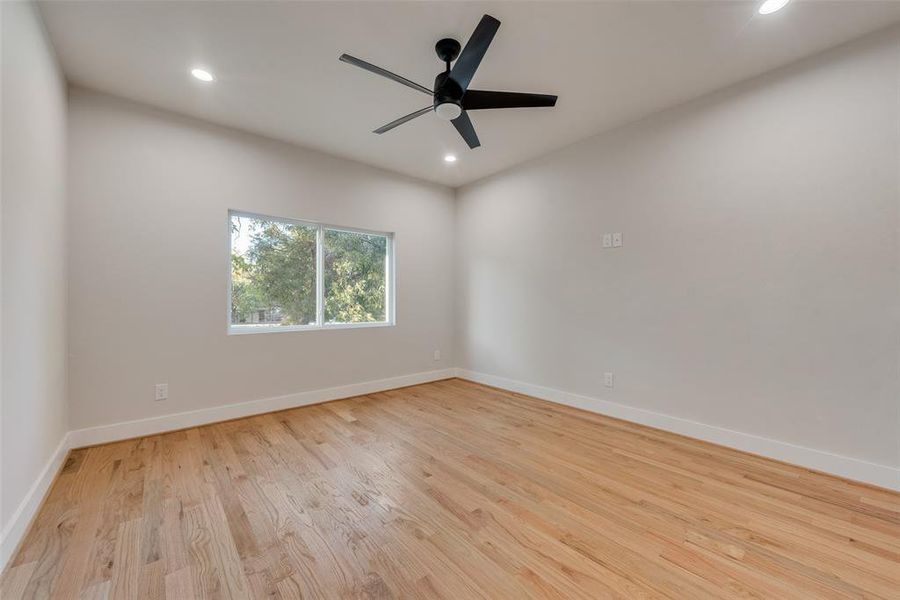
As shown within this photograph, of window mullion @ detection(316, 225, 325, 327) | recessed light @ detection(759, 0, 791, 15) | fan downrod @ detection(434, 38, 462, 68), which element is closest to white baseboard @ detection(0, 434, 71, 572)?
window mullion @ detection(316, 225, 325, 327)

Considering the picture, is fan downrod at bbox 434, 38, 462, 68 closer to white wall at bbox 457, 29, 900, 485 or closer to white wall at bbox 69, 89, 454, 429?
white wall at bbox 457, 29, 900, 485

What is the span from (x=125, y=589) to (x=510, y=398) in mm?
3046

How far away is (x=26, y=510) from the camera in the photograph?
161 cm

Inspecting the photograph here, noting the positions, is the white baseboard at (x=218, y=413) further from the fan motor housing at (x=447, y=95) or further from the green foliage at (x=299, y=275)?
the fan motor housing at (x=447, y=95)

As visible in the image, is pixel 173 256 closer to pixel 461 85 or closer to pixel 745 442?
pixel 461 85

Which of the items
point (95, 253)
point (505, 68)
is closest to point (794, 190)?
point (505, 68)

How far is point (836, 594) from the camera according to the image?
1264mm

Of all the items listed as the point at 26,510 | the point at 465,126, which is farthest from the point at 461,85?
the point at 26,510

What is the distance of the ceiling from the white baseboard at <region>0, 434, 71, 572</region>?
2.42 meters

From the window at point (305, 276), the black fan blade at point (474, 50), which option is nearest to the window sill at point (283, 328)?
the window at point (305, 276)

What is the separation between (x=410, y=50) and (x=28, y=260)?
227cm

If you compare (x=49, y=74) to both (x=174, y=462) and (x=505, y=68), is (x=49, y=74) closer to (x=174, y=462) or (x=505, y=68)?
(x=174, y=462)

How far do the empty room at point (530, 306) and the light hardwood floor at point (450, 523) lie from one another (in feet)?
0.06

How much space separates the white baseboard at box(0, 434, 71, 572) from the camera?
4.61ft
